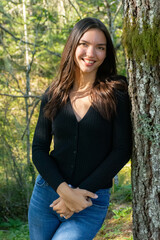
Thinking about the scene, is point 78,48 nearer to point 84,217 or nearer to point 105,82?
point 105,82

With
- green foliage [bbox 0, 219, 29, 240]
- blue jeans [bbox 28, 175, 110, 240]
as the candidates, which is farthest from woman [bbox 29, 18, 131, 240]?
green foliage [bbox 0, 219, 29, 240]

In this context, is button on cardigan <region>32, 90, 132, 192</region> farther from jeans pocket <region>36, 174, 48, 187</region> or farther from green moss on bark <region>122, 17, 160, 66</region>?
green moss on bark <region>122, 17, 160, 66</region>

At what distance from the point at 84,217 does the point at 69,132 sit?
1.73 ft

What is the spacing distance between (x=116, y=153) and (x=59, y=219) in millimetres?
564

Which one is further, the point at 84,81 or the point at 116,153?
the point at 84,81

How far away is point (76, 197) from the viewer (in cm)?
170

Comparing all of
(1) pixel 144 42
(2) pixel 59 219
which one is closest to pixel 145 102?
(1) pixel 144 42

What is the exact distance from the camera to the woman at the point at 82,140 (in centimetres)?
172

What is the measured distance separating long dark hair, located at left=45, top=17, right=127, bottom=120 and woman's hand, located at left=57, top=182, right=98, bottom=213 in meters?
0.46

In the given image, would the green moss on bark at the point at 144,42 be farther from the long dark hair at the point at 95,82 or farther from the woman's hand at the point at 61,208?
the woman's hand at the point at 61,208

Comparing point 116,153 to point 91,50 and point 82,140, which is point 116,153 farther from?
point 91,50

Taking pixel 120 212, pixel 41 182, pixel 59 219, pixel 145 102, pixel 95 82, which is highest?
pixel 95 82

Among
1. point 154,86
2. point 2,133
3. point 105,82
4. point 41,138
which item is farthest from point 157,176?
point 2,133

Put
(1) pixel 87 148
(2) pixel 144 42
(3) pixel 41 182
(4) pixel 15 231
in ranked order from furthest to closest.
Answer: (4) pixel 15 231
(3) pixel 41 182
(1) pixel 87 148
(2) pixel 144 42
